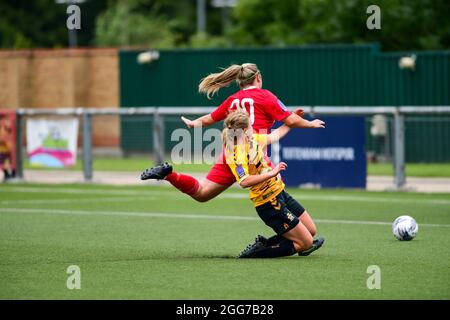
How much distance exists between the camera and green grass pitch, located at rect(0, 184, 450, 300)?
29.6ft

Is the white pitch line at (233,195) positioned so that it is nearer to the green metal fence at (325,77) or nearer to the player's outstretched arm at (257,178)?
the green metal fence at (325,77)

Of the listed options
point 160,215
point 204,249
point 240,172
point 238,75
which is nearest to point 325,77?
point 160,215

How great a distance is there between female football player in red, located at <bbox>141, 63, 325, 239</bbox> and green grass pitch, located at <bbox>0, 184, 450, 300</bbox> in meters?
0.73

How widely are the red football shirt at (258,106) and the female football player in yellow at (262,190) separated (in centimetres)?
36

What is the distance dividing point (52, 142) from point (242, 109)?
13164 millimetres

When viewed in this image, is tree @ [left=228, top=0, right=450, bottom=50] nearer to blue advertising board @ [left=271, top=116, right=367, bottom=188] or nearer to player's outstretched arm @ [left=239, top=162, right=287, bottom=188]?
blue advertising board @ [left=271, top=116, right=367, bottom=188]

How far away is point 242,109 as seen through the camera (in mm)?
11109

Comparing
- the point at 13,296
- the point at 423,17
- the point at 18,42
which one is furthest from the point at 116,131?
the point at 13,296

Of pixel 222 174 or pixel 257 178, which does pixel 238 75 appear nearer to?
pixel 222 174

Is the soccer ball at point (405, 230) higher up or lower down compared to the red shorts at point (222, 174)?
lower down

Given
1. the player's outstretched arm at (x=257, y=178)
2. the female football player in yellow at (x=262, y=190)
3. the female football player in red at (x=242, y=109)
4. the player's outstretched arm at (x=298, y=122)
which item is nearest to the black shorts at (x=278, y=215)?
the female football player in yellow at (x=262, y=190)

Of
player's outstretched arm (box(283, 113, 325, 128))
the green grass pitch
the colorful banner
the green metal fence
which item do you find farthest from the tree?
player's outstretched arm (box(283, 113, 325, 128))

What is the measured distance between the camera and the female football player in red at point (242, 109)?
1120 cm

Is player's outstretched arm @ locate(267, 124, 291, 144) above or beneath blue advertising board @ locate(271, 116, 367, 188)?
above
